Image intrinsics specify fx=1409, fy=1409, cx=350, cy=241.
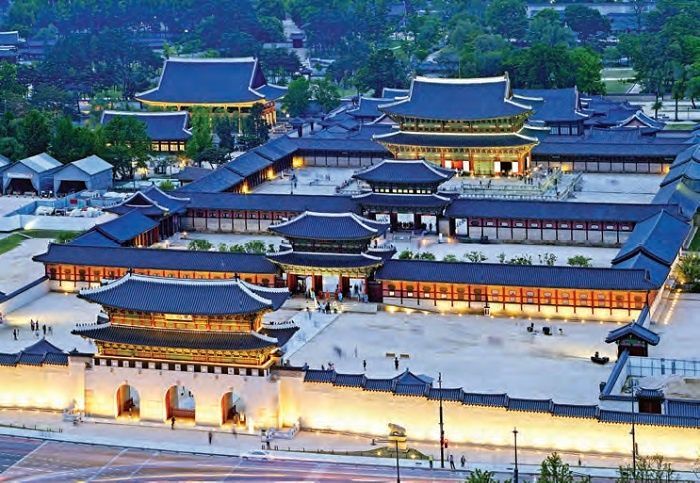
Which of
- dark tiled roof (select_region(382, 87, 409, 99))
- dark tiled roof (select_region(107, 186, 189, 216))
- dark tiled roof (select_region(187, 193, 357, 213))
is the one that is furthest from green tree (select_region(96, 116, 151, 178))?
dark tiled roof (select_region(382, 87, 409, 99))

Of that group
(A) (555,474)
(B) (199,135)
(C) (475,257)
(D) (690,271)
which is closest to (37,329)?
(C) (475,257)

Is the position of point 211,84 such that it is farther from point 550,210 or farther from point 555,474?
point 555,474

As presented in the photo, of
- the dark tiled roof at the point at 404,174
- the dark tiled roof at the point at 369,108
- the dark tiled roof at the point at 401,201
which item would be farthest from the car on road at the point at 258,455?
the dark tiled roof at the point at 369,108

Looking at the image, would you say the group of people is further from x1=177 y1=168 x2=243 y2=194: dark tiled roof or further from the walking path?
x1=177 y1=168 x2=243 y2=194: dark tiled roof

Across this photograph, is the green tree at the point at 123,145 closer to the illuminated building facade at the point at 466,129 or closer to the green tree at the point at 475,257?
the illuminated building facade at the point at 466,129

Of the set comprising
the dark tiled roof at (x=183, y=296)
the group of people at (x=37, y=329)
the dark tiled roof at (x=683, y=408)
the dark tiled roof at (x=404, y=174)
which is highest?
the dark tiled roof at (x=183, y=296)
